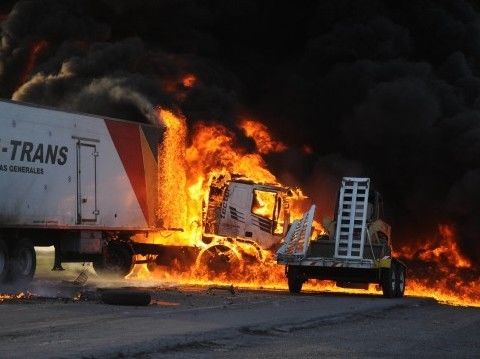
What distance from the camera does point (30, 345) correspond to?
1156 cm

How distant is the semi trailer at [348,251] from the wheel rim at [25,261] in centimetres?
521

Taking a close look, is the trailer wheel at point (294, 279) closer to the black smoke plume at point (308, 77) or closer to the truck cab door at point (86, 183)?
the truck cab door at point (86, 183)

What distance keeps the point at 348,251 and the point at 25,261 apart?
6769 millimetres

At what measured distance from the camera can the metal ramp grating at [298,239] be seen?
72.0 feet

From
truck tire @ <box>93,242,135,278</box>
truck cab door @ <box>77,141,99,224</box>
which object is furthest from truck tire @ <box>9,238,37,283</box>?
truck tire @ <box>93,242,135,278</box>

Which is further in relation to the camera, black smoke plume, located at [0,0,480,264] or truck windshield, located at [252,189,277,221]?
black smoke plume, located at [0,0,480,264]

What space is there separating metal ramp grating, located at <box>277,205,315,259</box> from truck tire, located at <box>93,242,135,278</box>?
498 centimetres

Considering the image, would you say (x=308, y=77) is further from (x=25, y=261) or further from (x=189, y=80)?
(x=25, y=261)

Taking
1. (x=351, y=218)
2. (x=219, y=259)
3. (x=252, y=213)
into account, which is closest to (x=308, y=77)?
(x=252, y=213)

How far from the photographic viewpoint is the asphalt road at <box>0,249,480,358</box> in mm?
11758

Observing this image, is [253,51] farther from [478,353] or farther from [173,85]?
[478,353]

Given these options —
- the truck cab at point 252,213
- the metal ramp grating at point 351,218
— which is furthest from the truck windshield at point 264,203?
the metal ramp grating at point 351,218

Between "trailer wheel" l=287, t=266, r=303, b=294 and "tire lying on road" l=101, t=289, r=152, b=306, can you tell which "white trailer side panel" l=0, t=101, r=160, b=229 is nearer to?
"tire lying on road" l=101, t=289, r=152, b=306

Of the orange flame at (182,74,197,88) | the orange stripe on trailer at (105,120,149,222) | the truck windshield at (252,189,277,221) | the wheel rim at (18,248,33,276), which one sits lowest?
the wheel rim at (18,248,33,276)
